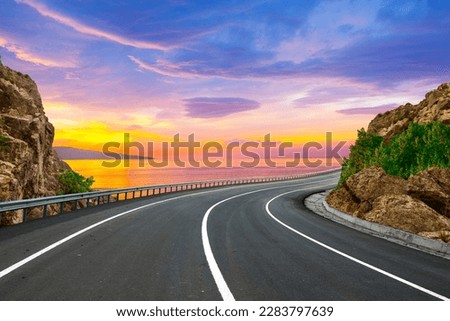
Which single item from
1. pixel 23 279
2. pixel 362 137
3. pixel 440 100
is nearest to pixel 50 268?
pixel 23 279

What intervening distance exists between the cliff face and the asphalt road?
4250 millimetres

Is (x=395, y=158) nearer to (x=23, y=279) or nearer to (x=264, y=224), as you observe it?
(x=264, y=224)

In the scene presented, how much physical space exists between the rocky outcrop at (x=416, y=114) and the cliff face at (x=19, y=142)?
106 feet

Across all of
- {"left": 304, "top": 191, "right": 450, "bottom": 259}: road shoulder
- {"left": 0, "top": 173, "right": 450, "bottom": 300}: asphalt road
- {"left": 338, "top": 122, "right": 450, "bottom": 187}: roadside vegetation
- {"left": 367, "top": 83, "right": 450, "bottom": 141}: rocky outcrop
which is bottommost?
{"left": 304, "top": 191, "right": 450, "bottom": 259}: road shoulder

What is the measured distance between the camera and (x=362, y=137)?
33.9 meters

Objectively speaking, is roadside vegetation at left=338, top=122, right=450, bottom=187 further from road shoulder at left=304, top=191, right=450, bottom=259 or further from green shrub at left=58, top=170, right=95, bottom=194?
green shrub at left=58, top=170, right=95, bottom=194

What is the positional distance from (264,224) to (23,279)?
33.2 ft

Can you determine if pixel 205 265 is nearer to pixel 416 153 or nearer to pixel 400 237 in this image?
pixel 400 237

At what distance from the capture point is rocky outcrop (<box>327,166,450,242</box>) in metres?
14.4

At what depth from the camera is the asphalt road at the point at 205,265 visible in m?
5.75

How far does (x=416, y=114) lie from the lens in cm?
3875

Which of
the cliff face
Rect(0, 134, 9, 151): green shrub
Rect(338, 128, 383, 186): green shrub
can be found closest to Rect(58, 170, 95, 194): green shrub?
the cliff face

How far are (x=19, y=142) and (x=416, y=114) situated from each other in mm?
37777

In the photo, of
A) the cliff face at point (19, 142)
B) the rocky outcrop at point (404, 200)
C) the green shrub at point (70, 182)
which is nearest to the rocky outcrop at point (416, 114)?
the rocky outcrop at point (404, 200)
